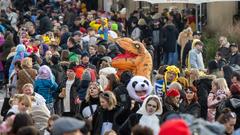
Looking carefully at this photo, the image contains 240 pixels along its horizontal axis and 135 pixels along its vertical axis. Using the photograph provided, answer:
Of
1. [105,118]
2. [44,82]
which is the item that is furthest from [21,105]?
[44,82]

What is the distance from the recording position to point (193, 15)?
106 ft

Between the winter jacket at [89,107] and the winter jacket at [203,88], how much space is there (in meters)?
1.74

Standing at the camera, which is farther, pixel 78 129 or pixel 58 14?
pixel 58 14

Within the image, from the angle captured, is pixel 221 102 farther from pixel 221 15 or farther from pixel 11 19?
pixel 11 19

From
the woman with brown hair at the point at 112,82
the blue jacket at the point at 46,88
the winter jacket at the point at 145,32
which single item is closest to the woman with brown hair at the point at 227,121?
the woman with brown hair at the point at 112,82

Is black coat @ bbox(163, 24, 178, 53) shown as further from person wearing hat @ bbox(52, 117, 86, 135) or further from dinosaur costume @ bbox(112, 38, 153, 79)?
person wearing hat @ bbox(52, 117, 86, 135)

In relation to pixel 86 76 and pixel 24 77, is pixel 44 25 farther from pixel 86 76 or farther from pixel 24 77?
pixel 86 76

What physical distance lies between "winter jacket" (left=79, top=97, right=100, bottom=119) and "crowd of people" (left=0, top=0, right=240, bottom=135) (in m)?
0.02

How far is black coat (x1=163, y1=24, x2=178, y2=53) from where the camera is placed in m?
27.5

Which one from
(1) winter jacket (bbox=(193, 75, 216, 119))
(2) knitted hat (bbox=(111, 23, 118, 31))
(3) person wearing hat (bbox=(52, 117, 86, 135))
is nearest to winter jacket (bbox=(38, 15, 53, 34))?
(2) knitted hat (bbox=(111, 23, 118, 31))

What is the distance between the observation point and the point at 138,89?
51.7ft

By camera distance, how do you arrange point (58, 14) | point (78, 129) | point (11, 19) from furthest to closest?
point (58, 14) → point (11, 19) → point (78, 129)

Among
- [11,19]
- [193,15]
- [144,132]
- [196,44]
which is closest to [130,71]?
[196,44]

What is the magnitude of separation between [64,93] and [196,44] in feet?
15.4
